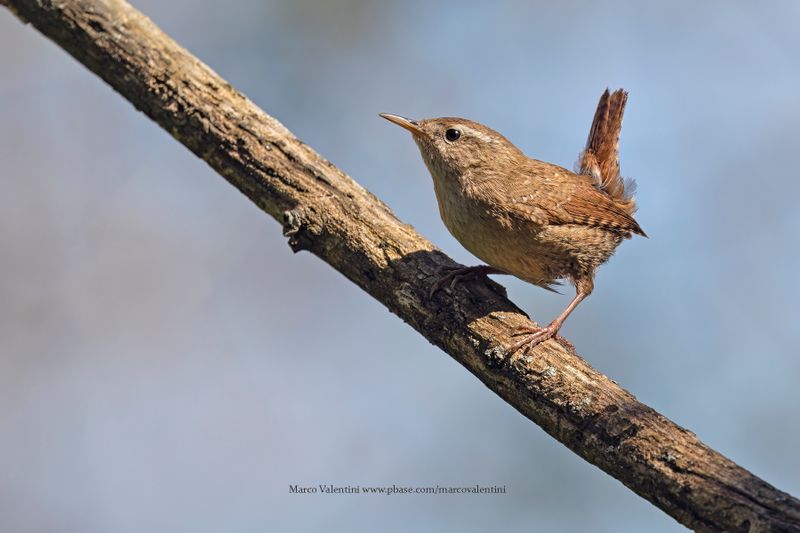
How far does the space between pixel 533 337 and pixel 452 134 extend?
4.87 feet

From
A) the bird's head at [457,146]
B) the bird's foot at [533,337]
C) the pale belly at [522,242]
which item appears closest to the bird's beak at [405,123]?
the bird's head at [457,146]

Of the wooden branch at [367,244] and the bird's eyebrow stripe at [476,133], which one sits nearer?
the wooden branch at [367,244]

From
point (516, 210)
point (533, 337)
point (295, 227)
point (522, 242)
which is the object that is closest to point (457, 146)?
point (516, 210)

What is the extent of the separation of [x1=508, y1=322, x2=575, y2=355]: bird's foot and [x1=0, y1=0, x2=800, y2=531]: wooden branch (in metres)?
0.04

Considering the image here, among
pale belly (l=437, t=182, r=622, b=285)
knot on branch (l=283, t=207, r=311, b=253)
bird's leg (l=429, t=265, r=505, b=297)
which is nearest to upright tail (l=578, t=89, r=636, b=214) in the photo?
pale belly (l=437, t=182, r=622, b=285)

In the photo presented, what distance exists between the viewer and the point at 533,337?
3.31 metres

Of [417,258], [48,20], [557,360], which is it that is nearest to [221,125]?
[48,20]

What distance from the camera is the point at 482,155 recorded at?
421 centimetres

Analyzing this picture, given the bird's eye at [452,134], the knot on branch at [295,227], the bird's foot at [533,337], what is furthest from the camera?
the bird's eye at [452,134]

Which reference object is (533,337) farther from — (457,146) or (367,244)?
(457,146)

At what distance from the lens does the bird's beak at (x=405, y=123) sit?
14.1ft

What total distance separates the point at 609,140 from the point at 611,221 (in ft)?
2.99

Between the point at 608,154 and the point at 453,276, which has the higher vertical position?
the point at 608,154

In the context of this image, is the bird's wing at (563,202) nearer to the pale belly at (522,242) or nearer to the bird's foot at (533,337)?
the pale belly at (522,242)
